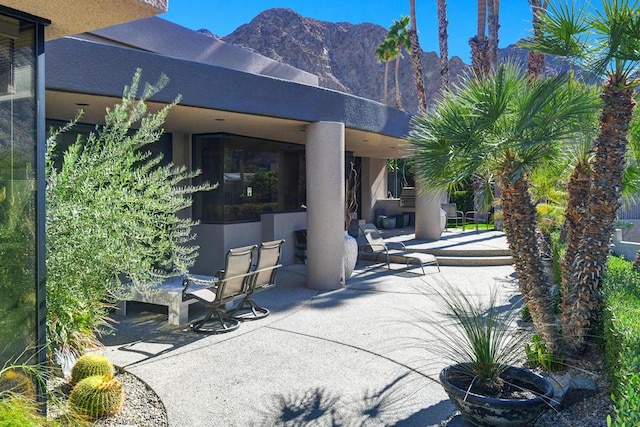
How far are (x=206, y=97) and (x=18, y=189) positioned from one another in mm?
4112

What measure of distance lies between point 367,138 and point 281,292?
5.14m

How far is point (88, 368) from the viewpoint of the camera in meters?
4.59

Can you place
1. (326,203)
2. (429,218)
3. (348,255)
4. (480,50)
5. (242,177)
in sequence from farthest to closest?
(480,50)
(429,218)
(242,177)
(348,255)
(326,203)

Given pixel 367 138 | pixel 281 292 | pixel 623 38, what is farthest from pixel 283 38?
pixel 623 38

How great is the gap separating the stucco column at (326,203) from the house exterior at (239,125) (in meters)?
0.02

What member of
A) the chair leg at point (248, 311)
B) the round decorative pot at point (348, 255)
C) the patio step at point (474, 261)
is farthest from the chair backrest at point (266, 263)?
the patio step at point (474, 261)

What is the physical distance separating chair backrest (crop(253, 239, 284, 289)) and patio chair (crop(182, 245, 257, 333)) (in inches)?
7.4

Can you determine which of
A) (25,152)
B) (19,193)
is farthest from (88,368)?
(25,152)

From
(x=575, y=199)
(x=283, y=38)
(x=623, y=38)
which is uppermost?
(x=283, y=38)

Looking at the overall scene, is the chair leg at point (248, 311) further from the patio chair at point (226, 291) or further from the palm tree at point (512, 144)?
the palm tree at point (512, 144)

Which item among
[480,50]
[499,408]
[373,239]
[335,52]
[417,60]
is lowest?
[499,408]

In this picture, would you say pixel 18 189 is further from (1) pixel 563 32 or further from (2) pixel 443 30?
(2) pixel 443 30

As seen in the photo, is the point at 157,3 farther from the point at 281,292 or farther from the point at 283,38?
the point at 283,38

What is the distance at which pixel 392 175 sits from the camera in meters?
27.4
